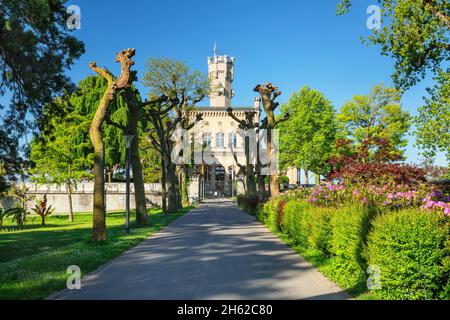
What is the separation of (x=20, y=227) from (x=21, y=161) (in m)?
13.8

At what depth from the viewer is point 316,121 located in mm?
55656

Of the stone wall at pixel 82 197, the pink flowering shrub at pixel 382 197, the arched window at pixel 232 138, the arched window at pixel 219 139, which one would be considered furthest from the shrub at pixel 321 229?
the arched window at pixel 219 139

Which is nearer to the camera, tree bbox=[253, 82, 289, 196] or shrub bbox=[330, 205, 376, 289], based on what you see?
shrub bbox=[330, 205, 376, 289]

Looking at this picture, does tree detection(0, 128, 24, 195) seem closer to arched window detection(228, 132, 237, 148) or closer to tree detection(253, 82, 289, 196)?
tree detection(253, 82, 289, 196)

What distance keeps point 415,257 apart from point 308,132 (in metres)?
50.8

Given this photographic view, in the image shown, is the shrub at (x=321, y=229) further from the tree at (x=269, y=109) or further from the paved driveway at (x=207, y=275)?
the tree at (x=269, y=109)

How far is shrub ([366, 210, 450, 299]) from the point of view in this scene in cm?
580

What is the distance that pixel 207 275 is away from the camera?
26.8 ft

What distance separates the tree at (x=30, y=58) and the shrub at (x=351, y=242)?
365 inches

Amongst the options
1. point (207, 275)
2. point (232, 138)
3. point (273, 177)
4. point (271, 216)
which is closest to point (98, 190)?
point (207, 275)

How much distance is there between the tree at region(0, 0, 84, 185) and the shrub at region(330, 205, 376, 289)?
9.28m

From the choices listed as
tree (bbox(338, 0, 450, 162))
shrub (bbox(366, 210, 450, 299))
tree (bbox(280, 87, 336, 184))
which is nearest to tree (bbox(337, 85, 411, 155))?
tree (bbox(280, 87, 336, 184))

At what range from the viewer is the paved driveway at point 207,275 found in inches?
263

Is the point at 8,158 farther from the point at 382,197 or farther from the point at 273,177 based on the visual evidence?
the point at 273,177
